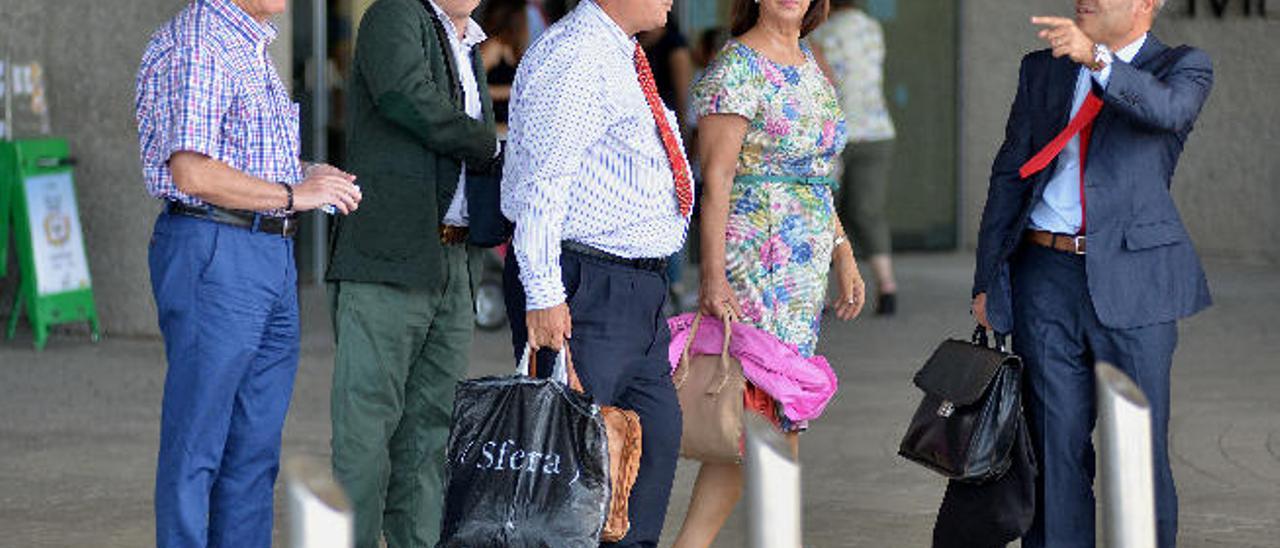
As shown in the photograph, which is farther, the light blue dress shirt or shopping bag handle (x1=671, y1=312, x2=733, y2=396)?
shopping bag handle (x1=671, y1=312, x2=733, y2=396)

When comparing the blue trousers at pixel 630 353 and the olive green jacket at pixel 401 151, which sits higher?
the olive green jacket at pixel 401 151

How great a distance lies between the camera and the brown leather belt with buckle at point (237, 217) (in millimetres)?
5418

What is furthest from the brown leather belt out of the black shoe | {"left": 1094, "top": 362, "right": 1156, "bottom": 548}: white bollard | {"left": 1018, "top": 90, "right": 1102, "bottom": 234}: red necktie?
the black shoe

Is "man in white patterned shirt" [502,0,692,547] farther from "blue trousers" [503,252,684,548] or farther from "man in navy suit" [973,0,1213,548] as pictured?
"man in navy suit" [973,0,1213,548]

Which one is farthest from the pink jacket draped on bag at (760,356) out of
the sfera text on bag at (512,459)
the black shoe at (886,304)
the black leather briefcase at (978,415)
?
the black shoe at (886,304)

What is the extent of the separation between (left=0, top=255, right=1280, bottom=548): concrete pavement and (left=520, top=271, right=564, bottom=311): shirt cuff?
1.97 metres

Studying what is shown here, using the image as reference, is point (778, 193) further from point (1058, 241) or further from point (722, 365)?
point (1058, 241)

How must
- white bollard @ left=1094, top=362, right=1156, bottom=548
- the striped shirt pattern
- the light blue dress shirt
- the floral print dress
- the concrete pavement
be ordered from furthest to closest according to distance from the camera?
the concrete pavement → the floral print dress → the light blue dress shirt → the striped shirt pattern → white bollard @ left=1094, top=362, right=1156, bottom=548

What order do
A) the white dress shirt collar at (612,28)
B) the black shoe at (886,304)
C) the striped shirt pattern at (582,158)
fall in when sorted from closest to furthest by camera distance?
the striped shirt pattern at (582,158) < the white dress shirt collar at (612,28) < the black shoe at (886,304)

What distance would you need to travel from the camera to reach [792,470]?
2.16 metres

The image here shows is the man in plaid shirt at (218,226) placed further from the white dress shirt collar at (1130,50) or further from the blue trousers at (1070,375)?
the white dress shirt collar at (1130,50)

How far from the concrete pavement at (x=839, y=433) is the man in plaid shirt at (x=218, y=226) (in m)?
1.64

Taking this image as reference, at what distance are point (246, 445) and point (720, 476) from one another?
1.38 m

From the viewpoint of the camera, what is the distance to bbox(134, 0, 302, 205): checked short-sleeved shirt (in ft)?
17.4
